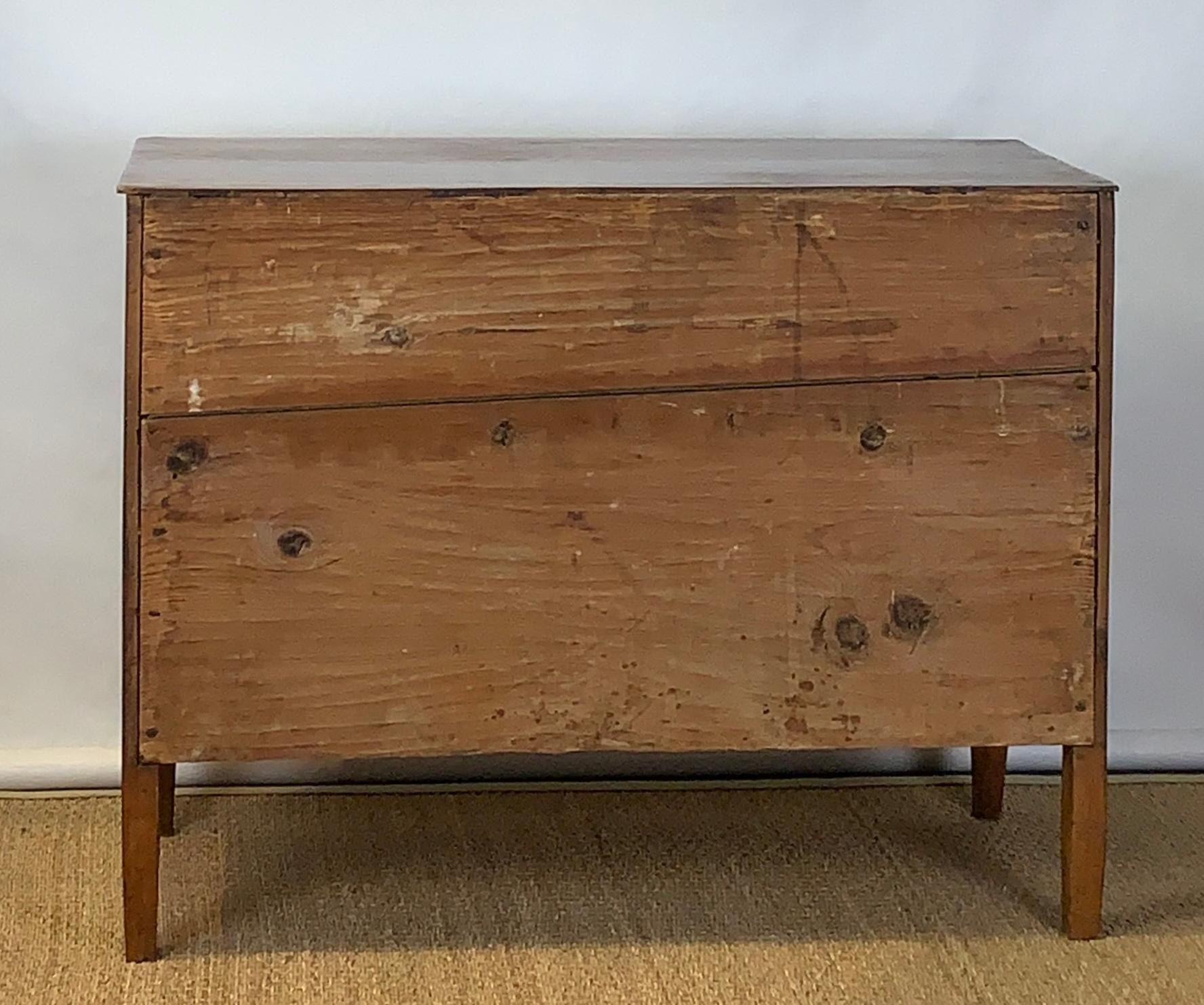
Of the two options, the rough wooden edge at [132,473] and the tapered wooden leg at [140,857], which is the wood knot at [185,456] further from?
the tapered wooden leg at [140,857]

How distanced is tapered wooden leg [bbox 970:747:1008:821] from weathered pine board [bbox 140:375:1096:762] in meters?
0.29

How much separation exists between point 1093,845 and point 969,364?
0.40m

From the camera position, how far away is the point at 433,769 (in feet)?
5.08

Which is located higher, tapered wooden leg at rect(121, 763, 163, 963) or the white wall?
the white wall

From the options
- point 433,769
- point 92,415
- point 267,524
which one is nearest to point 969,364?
point 267,524

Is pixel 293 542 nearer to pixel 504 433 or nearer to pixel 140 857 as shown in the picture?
pixel 504 433

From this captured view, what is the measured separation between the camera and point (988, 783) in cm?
148

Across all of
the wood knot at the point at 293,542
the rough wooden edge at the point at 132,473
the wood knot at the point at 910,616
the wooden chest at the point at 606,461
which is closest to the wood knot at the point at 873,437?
the wooden chest at the point at 606,461

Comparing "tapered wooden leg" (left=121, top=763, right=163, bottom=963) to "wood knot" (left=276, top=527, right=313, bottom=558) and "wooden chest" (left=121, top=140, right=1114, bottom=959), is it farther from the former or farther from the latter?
"wood knot" (left=276, top=527, right=313, bottom=558)

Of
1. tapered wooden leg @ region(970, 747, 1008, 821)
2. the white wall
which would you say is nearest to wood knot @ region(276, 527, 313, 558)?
the white wall

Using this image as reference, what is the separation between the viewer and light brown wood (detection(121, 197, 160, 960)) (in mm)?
1085

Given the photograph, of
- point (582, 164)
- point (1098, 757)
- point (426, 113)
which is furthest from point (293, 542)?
point (1098, 757)

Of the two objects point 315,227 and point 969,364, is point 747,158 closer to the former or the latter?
point 969,364

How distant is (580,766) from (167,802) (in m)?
0.39
